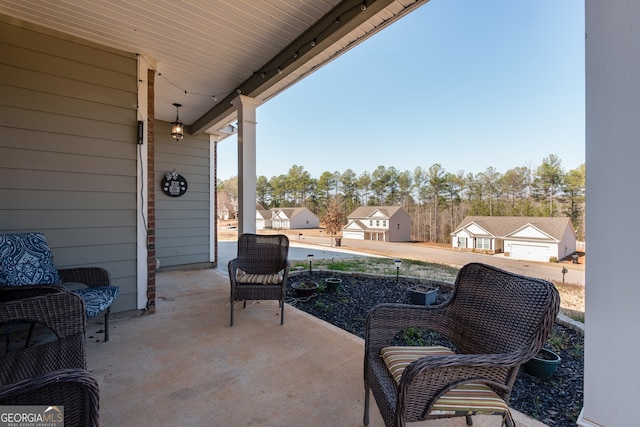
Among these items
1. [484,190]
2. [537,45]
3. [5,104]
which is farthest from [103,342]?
[484,190]

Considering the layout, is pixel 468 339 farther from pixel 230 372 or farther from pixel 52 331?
pixel 52 331

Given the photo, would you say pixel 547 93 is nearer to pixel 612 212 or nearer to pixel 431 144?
pixel 431 144

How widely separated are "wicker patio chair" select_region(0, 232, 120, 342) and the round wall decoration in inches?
113

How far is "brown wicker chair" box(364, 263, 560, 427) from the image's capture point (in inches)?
40.7

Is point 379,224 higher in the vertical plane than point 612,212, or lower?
lower

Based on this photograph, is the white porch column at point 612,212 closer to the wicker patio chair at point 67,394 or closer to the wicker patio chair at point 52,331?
the wicker patio chair at point 67,394

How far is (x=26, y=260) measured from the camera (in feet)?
7.43

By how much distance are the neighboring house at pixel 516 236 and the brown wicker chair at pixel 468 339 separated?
9.81 m

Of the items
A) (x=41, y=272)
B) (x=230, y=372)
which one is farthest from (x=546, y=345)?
(x=41, y=272)

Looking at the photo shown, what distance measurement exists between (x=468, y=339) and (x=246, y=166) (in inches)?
123

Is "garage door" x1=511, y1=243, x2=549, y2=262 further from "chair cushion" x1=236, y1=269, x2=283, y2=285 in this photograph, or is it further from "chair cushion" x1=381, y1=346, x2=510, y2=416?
"chair cushion" x1=381, y1=346, x2=510, y2=416

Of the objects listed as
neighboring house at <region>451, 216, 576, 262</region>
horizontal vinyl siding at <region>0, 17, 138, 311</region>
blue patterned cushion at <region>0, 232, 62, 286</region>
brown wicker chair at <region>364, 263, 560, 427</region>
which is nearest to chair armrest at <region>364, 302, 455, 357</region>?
brown wicker chair at <region>364, 263, 560, 427</region>

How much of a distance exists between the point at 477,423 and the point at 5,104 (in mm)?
4275

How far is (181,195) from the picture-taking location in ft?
17.9
